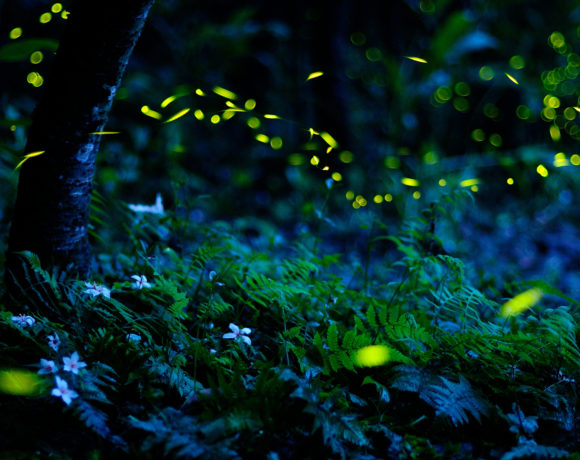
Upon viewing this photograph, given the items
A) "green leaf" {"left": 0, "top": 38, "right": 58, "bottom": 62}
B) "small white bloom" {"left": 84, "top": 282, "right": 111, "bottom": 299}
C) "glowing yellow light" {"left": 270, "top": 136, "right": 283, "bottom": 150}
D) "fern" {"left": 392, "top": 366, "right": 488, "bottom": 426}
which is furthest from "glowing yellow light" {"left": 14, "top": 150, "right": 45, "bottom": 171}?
"glowing yellow light" {"left": 270, "top": 136, "right": 283, "bottom": 150}

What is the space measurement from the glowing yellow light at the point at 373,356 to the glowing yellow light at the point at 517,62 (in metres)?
7.26

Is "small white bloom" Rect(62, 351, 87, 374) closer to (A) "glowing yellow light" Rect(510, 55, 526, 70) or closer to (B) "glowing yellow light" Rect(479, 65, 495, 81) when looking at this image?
(B) "glowing yellow light" Rect(479, 65, 495, 81)

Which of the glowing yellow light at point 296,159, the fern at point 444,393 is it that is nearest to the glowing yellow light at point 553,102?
the glowing yellow light at point 296,159

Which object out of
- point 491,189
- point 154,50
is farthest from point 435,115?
point 154,50

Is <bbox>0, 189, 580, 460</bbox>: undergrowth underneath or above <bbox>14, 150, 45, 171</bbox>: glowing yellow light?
underneath

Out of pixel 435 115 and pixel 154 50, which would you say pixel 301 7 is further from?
pixel 435 115

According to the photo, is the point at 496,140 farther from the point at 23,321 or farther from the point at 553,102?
the point at 23,321

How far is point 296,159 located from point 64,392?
449cm

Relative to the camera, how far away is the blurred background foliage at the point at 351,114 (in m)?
5.38

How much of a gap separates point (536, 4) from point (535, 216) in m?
3.78

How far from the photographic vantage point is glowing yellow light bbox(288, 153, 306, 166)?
568 cm

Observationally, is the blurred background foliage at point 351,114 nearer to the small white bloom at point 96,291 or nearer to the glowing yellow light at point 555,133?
the glowing yellow light at point 555,133

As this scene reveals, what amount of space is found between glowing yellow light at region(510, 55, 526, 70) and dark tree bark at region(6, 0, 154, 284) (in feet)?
23.6

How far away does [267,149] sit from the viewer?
6.36m
